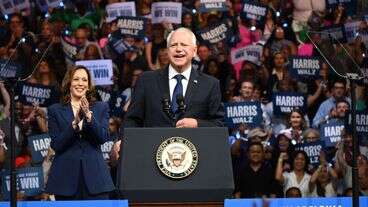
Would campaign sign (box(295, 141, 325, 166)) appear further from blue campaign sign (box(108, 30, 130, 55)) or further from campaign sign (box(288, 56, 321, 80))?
blue campaign sign (box(108, 30, 130, 55))

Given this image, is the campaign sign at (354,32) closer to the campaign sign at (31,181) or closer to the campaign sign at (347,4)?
the campaign sign at (347,4)

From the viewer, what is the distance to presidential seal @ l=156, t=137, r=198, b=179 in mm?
5508

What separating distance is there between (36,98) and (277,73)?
8.15 ft

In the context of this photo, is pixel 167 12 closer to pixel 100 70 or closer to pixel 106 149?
pixel 100 70

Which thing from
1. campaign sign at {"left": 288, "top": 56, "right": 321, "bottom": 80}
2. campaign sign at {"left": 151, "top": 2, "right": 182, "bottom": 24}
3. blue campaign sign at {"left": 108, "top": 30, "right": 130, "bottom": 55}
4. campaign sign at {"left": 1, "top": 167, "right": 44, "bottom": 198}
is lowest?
campaign sign at {"left": 1, "top": 167, "right": 44, "bottom": 198}

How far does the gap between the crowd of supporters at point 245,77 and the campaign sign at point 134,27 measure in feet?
0.24

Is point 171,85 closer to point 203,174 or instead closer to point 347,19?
point 203,174

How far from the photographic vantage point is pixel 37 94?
10977mm

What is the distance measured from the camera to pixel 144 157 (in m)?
5.53

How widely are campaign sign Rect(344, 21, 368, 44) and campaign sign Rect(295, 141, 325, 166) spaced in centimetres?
148

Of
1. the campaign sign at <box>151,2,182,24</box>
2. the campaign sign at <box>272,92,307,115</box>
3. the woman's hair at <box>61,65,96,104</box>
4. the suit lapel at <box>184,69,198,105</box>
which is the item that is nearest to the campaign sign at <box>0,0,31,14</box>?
the campaign sign at <box>151,2,182,24</box>

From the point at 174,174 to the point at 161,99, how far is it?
0.82 m

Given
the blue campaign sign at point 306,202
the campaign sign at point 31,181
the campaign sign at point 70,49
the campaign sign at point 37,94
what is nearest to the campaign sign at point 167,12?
the campaign sign at point 70,49

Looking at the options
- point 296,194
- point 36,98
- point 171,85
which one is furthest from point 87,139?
point 36,98
